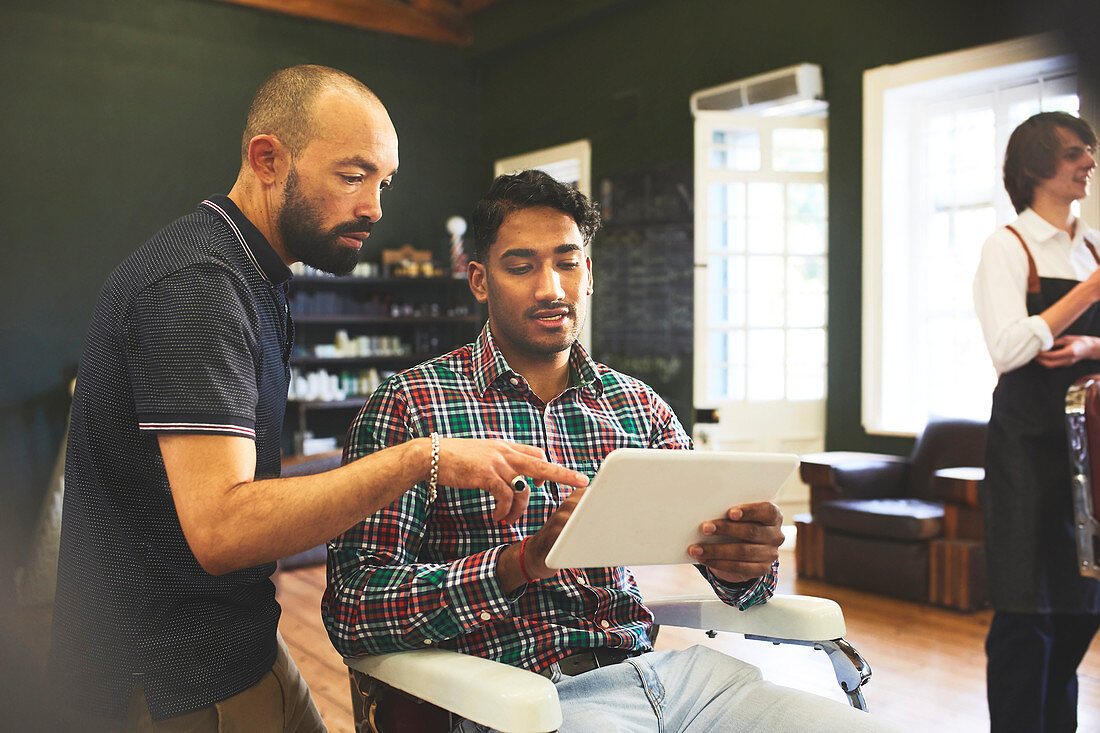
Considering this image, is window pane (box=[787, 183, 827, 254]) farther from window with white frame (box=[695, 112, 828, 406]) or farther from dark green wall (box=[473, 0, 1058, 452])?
dark green wall (box=[473, 0, 1058, 452])

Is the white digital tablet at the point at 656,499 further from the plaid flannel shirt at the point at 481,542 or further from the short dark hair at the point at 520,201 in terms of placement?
the short dark hair at the point at 520,201

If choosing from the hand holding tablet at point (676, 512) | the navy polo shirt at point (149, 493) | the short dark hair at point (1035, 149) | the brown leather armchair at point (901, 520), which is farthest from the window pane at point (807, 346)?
the navy polo shirt at point (149, 493)

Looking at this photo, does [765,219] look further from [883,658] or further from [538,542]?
[538,542]

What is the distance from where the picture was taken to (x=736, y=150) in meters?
5.95

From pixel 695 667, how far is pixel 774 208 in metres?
4.66

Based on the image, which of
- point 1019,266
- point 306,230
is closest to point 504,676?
point 306,230

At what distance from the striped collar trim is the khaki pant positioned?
23.8 inches

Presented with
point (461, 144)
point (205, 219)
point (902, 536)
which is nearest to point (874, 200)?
point (902, 536)

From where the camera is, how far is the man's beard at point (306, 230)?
136 cm

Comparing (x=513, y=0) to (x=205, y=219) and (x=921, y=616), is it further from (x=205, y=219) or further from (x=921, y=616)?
(x=205, y=219)

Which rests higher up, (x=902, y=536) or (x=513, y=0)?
(x=513, y=0)

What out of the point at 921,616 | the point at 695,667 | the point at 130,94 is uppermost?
the point at 130,94

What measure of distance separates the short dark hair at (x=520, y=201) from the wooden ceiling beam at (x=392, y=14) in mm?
6244

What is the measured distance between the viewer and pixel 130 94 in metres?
6.62
